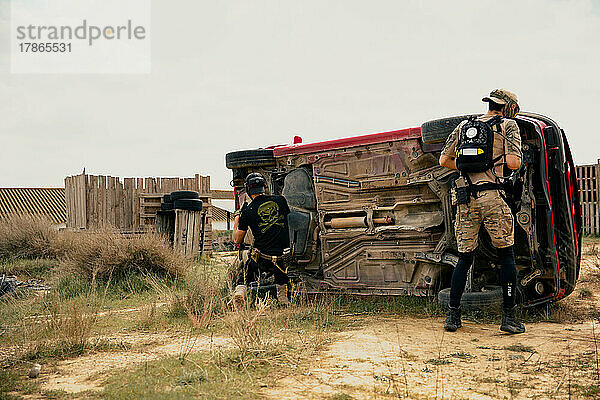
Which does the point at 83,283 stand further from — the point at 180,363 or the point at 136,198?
the point at 136,198

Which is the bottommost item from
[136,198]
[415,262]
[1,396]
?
[1,396]

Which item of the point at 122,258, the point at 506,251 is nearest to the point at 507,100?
the point at 506,251

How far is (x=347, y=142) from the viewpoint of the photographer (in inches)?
307

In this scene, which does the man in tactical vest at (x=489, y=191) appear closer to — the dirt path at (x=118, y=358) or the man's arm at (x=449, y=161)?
the man's arm at (x=449, y=161)

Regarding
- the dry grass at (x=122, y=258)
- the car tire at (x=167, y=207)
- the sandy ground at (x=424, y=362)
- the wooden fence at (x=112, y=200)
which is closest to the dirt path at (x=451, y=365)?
the sandy ground at (x=424, y=362)

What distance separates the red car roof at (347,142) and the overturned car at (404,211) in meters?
0.01

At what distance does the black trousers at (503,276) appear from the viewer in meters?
5.61

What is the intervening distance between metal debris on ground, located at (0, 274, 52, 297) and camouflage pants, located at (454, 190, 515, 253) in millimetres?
7221

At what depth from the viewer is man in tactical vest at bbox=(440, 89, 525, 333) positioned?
5.66 m

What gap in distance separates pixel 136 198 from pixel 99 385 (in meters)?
13.6

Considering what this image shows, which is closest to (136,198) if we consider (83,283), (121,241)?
(121,241)

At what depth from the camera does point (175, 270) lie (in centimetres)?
1073

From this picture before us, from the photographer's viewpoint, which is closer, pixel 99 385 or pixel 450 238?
pixel 99 385

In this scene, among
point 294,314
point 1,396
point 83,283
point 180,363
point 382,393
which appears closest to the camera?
point 382,393
